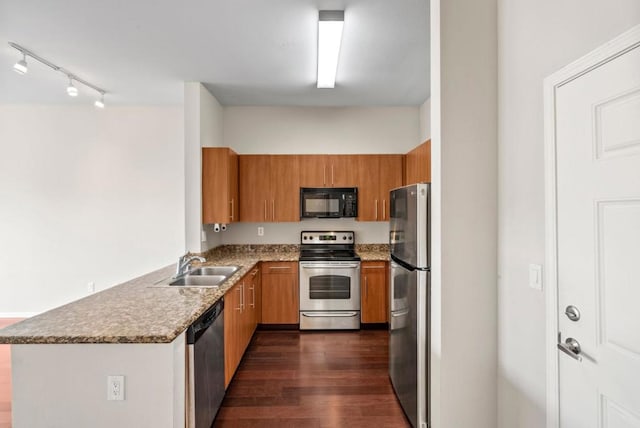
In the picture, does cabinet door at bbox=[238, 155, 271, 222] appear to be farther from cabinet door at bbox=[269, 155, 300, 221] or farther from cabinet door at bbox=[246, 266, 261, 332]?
cabinet door at bbox=[246, 266, 261, 332]

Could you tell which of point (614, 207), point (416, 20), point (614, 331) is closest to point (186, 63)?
point (416, 20)

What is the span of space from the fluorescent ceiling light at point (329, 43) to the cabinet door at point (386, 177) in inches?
49.7

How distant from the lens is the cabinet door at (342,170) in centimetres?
394

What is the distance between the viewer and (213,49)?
2.69 meters

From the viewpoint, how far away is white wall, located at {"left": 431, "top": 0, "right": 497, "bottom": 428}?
5.19 feet

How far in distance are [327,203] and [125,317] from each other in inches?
107

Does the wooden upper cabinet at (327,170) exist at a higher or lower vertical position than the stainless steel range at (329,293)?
higher

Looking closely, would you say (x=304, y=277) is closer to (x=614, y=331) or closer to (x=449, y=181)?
(x=449, y=181)

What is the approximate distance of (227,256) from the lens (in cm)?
379

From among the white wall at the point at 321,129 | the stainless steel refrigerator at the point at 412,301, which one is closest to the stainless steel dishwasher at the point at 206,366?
the stainless steel refrigerator at the point at 412,301

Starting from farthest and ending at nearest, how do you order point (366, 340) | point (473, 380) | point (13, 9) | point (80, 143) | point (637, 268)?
point (80, 143), point (366, 340), point (13, 9), point (473, 380), point (637, 268)

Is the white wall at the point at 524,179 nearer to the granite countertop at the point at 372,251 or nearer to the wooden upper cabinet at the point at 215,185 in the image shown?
the granite countertop at the point at 372,251

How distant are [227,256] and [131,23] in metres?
2.56

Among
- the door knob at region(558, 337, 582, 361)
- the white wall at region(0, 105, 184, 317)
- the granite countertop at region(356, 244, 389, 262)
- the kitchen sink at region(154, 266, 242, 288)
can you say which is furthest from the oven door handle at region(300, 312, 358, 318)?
the door knob at region(558, 337, 582, 361)
